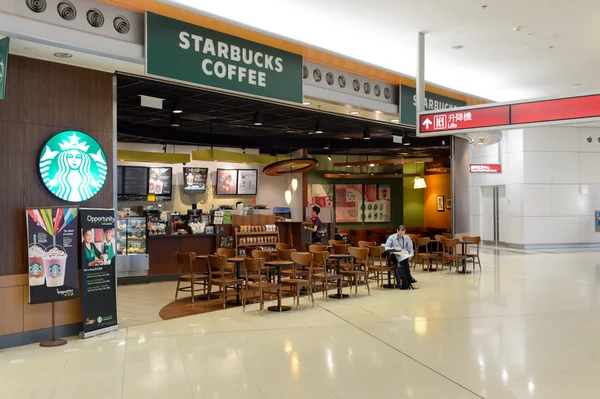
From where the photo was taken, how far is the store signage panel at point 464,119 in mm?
6539

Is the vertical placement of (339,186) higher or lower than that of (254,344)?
higher

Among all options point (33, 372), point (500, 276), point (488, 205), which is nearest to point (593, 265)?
point (500, 276)

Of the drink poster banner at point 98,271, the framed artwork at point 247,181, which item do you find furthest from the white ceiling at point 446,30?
the framed artwork at point 247,181

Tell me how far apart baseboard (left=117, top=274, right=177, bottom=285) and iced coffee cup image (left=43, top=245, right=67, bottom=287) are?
4604 mm

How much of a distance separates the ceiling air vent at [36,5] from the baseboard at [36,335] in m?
3.46

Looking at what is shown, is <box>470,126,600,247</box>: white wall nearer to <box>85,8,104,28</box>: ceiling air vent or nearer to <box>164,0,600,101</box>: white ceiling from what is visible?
<box>164,0,600,101</box>: white ceiling

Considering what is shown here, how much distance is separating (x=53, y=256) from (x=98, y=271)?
0.61 m

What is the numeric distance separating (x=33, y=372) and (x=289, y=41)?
15.6 ft

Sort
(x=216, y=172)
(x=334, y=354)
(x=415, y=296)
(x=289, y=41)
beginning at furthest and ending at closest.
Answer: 1. (x=216, y=172)
2. (x=415, y=296)
3. (x=289, y=41)
4. (x=334, y=354)

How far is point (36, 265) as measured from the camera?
6.10 m

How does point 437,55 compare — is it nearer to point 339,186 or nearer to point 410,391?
point 410,391

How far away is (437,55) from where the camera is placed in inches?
354

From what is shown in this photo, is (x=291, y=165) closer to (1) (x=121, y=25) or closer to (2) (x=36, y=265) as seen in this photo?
(1) (x=121, y=25)

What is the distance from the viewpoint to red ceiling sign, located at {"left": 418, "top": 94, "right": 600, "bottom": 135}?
5977mm
